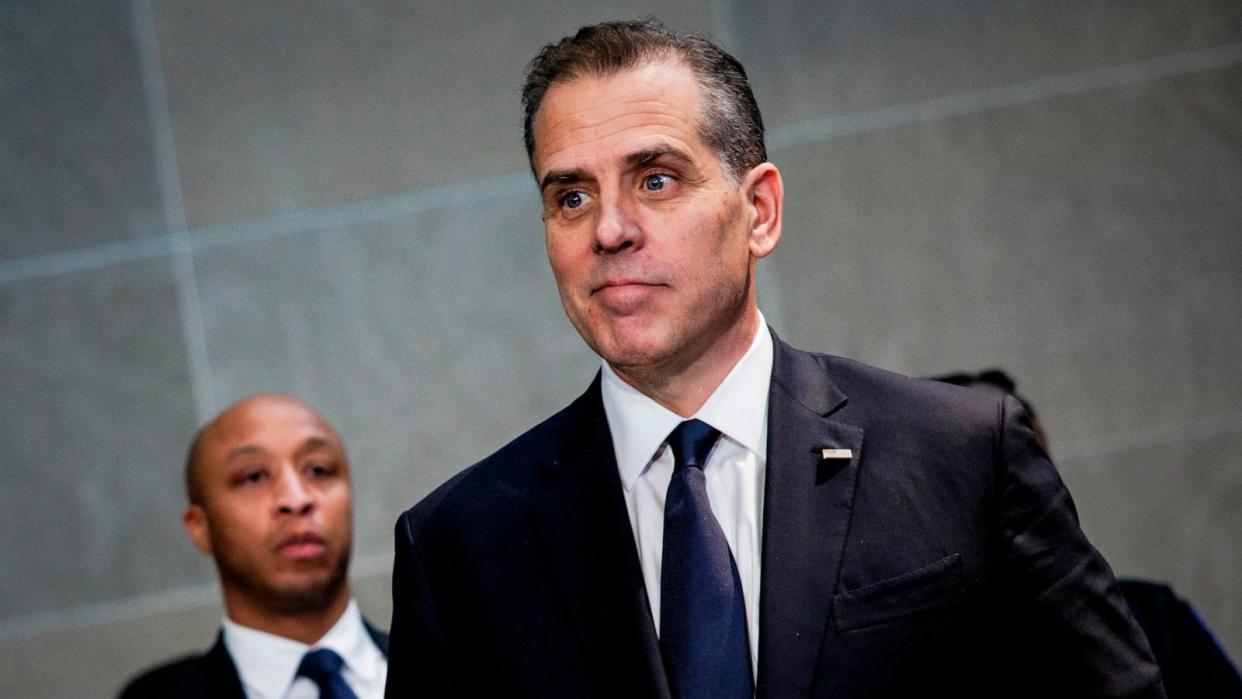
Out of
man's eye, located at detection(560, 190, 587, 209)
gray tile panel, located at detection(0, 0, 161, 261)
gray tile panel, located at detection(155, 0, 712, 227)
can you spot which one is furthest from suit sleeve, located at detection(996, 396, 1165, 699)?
gray tile panel, located at detection(0, 0, 161, 261)

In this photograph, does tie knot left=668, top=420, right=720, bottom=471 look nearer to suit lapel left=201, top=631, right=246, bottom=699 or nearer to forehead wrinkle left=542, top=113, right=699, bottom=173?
forehead wrinkle left=542, top=113, right=699, bottom=173

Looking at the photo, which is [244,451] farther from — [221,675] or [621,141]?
[621,141]

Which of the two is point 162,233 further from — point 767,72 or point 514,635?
point 514,635

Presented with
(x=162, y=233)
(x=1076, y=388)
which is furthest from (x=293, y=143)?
(x=1076, y=388)

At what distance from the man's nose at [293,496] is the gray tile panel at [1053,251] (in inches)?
48.1

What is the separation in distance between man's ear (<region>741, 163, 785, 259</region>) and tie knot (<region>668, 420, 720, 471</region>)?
0.67 feet

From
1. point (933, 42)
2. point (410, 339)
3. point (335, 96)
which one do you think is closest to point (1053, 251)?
point (933, 42)

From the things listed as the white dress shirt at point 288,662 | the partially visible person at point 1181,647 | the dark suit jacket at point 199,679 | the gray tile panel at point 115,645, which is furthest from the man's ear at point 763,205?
the gray tile panel at point 115,645

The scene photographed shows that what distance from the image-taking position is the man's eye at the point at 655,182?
1.61 metres

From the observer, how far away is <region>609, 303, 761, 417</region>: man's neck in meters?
1.64

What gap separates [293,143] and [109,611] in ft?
4.00

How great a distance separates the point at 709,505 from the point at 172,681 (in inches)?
74.8

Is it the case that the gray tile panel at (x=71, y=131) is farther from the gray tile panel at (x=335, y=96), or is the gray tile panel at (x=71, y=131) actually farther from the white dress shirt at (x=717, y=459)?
the white dress shirt at (x=717, y=459)

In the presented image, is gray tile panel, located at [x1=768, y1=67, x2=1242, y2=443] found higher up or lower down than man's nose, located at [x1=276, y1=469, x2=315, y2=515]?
higher up
